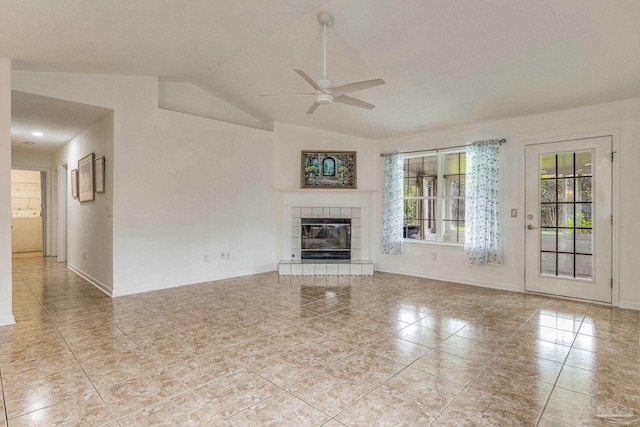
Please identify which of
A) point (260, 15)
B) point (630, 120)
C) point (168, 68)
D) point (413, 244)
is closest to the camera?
point (260, 15)

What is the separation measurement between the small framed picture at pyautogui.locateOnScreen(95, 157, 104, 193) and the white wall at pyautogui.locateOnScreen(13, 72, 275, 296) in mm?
454

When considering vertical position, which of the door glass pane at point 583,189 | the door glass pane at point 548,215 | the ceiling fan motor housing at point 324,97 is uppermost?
the ceiling fan motor housing at point 324,97

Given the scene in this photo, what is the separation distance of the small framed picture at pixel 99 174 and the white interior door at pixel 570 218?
5.79 metres

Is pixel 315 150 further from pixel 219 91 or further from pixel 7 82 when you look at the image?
pixel 7 82

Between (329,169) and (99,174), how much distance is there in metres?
3.53

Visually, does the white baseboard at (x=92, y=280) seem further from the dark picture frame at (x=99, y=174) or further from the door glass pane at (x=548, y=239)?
the door glass pane at (x=548, y=239)

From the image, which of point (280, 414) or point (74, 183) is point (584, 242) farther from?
point (74, 183)

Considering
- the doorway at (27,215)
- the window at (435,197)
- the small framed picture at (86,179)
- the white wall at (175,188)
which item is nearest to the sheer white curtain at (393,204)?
the window at (435,197)

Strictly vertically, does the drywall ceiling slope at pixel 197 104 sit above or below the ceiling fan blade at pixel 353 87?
above

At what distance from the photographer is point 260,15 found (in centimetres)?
323

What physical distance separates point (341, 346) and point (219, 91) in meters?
4.38

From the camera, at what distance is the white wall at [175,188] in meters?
4.38

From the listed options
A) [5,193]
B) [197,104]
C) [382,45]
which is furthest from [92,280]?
[382,45]

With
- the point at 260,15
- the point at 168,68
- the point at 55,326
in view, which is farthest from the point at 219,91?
the point at 55,326
